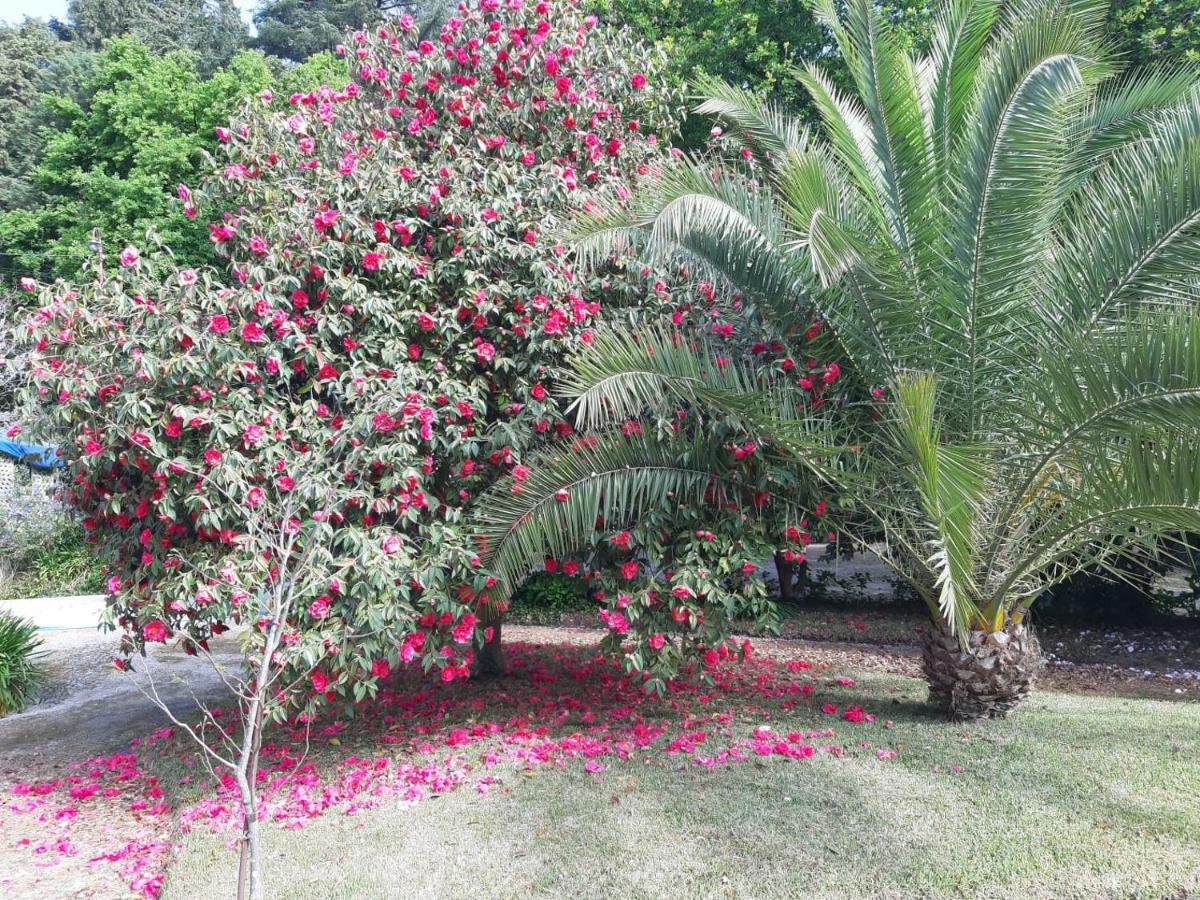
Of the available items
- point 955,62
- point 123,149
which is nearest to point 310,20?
point 123,149

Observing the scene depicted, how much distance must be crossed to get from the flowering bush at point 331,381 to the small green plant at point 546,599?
507 centimetres

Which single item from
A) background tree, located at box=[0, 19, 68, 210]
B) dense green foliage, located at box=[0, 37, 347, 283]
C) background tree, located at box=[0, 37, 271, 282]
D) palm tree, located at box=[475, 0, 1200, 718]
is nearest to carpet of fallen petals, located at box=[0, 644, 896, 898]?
palm tree, located at box=[475, 0, 1200, 718]

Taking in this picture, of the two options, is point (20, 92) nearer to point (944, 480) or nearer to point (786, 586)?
point (786, 586)

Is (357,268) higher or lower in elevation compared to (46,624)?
higher

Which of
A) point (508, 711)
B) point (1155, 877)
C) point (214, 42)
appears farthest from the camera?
point (214, 42)

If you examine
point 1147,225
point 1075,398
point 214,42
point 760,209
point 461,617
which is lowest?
point 461,617

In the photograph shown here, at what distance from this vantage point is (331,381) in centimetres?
456

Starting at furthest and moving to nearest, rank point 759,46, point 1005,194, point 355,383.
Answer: point 759,46 → point 355,383 → point 1005,194

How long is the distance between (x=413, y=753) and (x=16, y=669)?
4.37 metres

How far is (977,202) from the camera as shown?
3992 millimetres

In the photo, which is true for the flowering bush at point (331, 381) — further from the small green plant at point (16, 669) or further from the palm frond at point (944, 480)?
the small green plant at point (16, 669)

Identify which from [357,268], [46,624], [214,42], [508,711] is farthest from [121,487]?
[214,42]

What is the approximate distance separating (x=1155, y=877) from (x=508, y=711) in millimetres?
3688

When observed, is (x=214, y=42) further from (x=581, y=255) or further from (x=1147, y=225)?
(x=1147, y=225)
